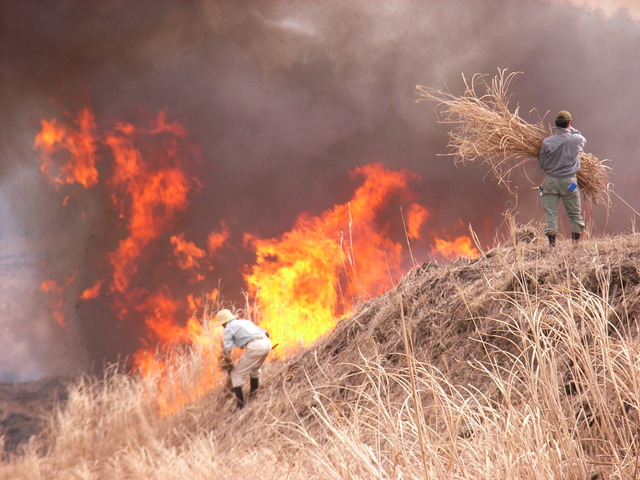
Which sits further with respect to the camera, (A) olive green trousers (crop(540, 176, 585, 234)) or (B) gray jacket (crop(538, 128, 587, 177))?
(A) olive green trousers (crop(540, 176, 585, 234))

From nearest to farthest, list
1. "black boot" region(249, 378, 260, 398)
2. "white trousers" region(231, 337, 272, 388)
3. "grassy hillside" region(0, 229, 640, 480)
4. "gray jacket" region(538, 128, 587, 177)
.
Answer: "grassy hillside" region(0, 229, 640, 480), "gray jacket" region(538, 128, 587, 177), "white trousers" region(231, 337, 272, 388), "black boot" region(249, 378, 260, 398)

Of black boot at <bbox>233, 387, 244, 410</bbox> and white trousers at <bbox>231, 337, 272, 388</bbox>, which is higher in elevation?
white trousers at <bbox>231, 337, 272, 388</bbox>

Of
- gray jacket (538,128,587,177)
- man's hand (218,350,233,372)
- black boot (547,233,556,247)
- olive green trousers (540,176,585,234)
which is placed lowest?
man's hand (218,350,233,372)

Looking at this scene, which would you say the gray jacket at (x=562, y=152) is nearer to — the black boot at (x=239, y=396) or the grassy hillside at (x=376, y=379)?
the grassy hillside at (x=376, y=379)

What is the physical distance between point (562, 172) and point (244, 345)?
14.0 ft

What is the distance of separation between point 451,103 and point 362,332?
9.30 feet

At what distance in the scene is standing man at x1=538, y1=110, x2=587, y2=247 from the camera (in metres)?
6.77

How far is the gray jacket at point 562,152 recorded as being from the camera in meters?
6.75

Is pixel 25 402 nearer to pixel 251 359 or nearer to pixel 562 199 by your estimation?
pixel 251 359

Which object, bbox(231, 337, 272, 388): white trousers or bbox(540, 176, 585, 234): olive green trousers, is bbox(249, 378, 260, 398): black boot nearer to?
bbox(231, 337, 272, 388): white trousers

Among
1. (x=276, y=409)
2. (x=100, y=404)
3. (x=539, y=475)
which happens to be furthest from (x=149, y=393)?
(x=539, y=475)

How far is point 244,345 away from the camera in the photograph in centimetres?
696

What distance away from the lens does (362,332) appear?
22.7ft

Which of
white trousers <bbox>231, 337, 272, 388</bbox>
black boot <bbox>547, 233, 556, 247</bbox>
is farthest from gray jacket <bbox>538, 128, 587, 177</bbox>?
white trousers <bbox>231, 337, 272, 388</bbox>
